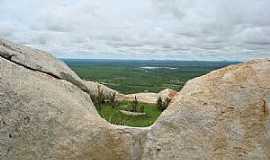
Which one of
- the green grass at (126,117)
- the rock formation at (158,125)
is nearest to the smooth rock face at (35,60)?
the rock formation at (158,125)

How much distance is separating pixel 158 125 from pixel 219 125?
1318mm

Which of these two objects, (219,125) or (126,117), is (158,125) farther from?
(126,117)

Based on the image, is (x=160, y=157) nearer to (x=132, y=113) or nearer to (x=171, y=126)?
(x=171, y=126)

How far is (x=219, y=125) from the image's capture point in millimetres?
9023

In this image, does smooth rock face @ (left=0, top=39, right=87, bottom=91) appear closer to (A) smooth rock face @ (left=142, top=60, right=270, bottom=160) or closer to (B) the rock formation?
(B) the rock formation

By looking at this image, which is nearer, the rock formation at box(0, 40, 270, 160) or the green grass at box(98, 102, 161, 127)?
the rock formation at box(0, 40, 270, 160)

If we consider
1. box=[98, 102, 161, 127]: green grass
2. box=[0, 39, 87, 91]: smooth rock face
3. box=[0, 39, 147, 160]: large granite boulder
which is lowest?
box=[98, 102, 161, 127]: green grass

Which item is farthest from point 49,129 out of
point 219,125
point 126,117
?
point 126,117

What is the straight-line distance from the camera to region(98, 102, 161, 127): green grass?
18047 millimetres

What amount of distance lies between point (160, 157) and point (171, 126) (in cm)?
70

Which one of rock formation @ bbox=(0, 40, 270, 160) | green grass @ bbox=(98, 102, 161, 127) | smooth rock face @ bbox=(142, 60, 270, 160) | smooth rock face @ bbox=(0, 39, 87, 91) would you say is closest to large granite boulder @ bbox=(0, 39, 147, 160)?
rock formation @ bbox=(0, 40, 270, 160)

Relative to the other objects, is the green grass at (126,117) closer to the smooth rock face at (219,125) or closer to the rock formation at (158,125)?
the rock formation at (158,125)

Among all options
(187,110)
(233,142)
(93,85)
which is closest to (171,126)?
(187,110)

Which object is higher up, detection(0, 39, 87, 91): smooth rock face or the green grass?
detection(0, 39, 87, 91): smooth rock face
